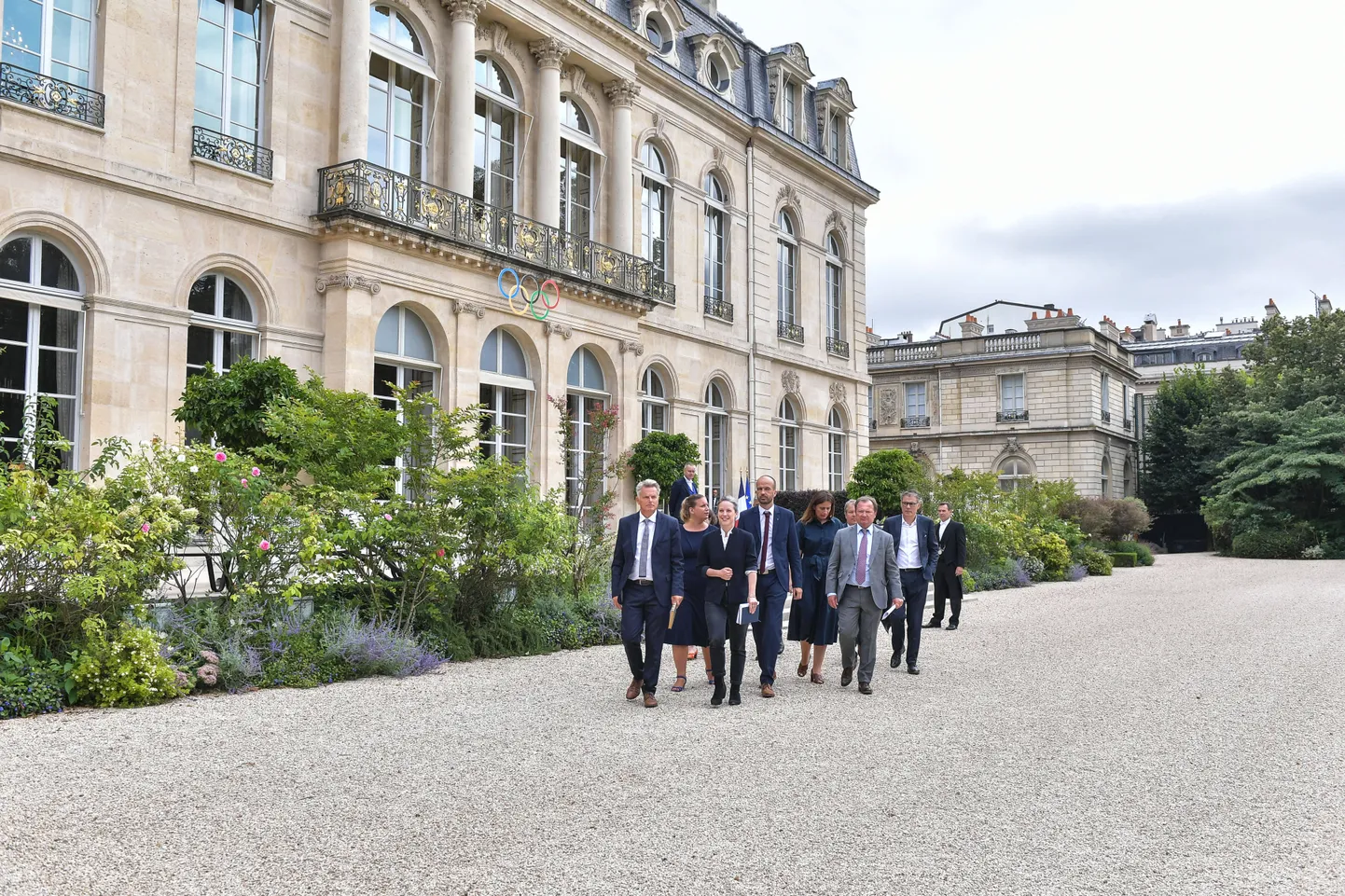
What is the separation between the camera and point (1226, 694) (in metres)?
8.62

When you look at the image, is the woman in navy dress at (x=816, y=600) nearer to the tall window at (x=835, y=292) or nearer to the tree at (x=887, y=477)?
the tree at (x=887, y=477)

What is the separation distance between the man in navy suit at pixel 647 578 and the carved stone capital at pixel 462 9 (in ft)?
40.1

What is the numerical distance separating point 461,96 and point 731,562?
11896 millimetres

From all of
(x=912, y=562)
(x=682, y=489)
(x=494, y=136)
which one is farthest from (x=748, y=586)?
(x=494, y=136)

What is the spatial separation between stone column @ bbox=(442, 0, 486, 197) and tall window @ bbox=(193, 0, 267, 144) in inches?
125

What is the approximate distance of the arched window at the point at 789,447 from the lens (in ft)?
90.6

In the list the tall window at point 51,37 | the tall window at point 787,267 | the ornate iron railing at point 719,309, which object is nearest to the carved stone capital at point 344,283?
the tall window at point 51,37

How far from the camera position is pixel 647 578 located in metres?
8.21

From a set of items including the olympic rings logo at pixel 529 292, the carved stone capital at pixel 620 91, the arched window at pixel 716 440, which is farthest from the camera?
the arched window at pixel 716 440

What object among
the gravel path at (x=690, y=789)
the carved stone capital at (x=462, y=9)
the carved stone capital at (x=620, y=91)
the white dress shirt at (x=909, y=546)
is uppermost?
the carved stone capital at (x=620, y=91)

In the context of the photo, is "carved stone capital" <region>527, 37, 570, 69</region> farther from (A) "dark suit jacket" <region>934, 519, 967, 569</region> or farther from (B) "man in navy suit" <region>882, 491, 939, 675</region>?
(B) "man in navy suit" <region>882, 491, 939, 675</region>

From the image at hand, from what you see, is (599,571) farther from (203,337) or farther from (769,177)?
(769,177)

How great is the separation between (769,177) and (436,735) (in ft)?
73.0

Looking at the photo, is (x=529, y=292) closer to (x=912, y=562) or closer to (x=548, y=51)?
(x=548, y=51)
